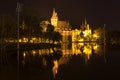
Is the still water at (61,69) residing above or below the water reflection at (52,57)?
below

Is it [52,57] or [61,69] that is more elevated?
[52,57]

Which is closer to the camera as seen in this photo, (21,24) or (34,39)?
(21,24)

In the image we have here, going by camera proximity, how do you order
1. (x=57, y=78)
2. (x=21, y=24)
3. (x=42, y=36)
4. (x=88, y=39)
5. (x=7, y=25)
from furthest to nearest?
(x=88, y=39)
(x=42, y=36)
(x=21, y=24)
(x=7, y=25)
(x=57, y=78)

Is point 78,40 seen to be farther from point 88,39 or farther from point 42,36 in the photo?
point 42,36

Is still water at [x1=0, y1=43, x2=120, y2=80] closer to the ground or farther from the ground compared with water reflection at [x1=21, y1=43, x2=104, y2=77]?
closer to the ground

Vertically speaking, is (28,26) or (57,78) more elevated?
(28,26)

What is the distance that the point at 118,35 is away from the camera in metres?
143

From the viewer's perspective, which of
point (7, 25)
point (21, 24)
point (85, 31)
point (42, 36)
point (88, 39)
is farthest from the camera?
point (85, 31)

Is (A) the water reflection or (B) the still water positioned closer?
(B) the still water

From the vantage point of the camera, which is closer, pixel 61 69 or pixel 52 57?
pixel 61 69

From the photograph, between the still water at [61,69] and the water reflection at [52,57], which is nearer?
the still water at [61,69]

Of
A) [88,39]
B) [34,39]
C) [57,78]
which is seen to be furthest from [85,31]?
[57,78]

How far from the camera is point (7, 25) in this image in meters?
58.3

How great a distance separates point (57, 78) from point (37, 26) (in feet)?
191
